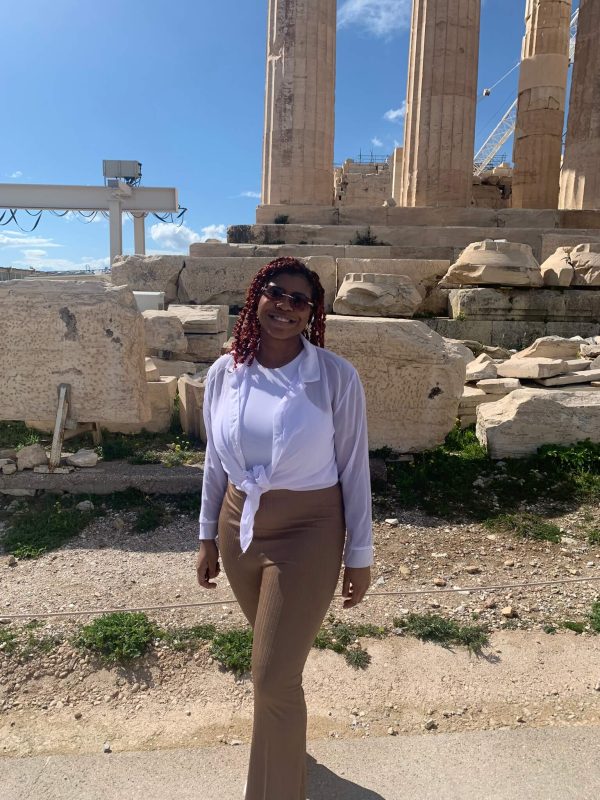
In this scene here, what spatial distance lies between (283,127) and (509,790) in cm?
1325

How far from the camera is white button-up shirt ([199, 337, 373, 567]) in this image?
5.35ft

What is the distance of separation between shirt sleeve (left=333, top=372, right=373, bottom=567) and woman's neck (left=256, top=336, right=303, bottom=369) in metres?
0.21

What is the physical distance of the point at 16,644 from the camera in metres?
2.66

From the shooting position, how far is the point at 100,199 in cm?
1672

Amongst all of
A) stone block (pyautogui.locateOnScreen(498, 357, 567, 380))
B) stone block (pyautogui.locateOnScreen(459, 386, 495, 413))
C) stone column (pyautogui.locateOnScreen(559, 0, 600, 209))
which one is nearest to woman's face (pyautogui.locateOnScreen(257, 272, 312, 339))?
stone block (pyautogui.locateOnScreen(459, 386, 495, 413))

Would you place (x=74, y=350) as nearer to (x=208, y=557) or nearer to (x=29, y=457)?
(x=29, y=457)

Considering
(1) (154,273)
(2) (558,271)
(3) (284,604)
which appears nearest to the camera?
(3) (284,604)

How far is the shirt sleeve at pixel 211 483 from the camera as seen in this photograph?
1.89 metres

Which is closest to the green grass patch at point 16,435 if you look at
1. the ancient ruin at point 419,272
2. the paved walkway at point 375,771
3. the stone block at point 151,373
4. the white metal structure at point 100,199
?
the ancient ruin at point 419,272

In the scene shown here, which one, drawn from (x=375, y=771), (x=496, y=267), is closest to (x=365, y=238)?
(x=496, y=267)

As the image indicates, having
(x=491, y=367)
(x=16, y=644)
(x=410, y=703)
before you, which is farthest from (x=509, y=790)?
(x=491, y=367)

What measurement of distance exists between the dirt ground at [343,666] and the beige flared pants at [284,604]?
22.6 inches

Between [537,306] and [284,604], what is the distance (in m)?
7.85

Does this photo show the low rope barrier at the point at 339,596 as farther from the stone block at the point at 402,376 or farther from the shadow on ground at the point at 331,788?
the stone block at the point at 402,376
